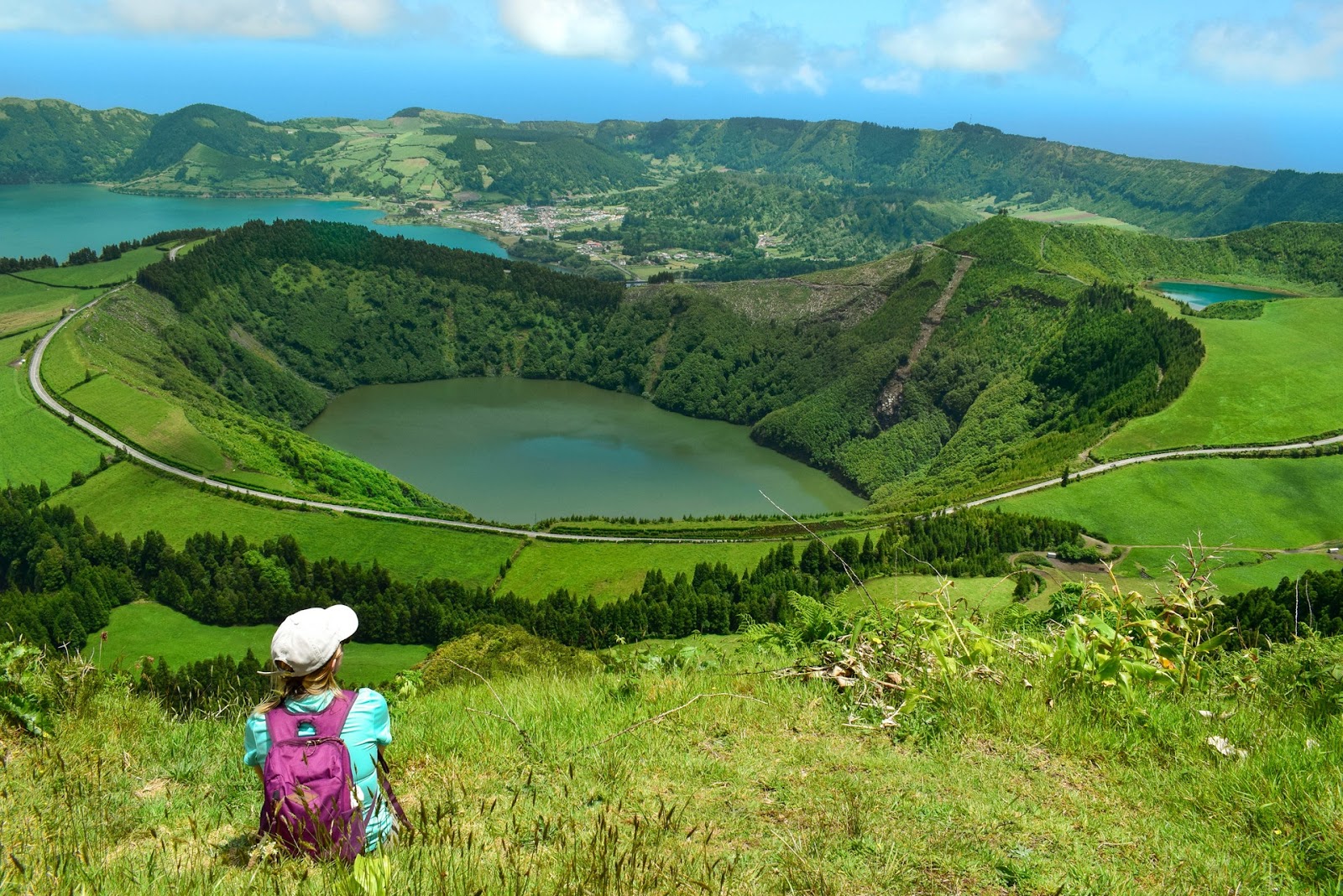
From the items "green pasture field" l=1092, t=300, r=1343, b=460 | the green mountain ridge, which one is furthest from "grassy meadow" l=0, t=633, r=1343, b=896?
"green pasture field" l=1092, t=300, r=1343, b=460

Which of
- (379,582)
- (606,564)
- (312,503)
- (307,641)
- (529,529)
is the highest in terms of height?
(307,641)

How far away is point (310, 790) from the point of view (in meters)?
5.20

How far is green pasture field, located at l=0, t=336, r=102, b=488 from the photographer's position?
233 ft

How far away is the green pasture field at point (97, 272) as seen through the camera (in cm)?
11350

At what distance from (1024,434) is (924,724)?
8447cm

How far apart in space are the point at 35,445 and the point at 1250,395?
103515 millimetres

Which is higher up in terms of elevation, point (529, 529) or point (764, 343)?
point (764, 343)

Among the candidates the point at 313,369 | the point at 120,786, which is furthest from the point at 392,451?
the point at 120,786

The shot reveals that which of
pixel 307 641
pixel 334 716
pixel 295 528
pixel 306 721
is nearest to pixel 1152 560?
pixel 334 716

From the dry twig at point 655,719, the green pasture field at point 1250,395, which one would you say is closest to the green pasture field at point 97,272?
the green pasture field at point 1250,395

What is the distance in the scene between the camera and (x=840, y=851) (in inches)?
210

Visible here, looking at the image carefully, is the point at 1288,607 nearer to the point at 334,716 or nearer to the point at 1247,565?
the point at 334,716

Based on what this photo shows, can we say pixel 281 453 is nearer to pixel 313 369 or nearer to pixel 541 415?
pixel 541 415

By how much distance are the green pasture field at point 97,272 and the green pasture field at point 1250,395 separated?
391ft
